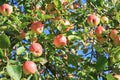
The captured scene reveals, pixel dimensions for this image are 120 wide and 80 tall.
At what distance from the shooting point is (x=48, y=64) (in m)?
3.14

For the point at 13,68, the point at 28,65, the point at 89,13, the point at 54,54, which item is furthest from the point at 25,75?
the point at 89,13

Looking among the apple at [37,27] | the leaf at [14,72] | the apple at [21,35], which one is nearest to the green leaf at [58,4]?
the apple at [37,27]

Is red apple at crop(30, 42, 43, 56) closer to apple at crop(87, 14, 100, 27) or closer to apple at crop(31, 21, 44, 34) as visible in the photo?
apple at crop(31, 21, 44, 34)

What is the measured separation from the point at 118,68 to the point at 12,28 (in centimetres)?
79

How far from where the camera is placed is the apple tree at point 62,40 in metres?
2.43

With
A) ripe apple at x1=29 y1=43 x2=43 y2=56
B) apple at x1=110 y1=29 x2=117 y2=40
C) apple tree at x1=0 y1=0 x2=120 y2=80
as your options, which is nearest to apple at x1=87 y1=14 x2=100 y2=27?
apple tree at x1=0 y1=0 x2=120 y2=80

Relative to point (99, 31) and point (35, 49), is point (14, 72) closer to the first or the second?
point (35, 49)

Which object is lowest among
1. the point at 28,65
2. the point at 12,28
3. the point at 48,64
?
the point at 48,64

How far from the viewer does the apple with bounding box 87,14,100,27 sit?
8.72 feet

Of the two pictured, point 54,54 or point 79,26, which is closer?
point 54,54

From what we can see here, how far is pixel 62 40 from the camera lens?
252 cm

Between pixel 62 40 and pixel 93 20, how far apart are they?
11.5 inches

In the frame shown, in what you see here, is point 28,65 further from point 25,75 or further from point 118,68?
point 118,68

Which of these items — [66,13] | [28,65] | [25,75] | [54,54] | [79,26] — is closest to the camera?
[28,65]
